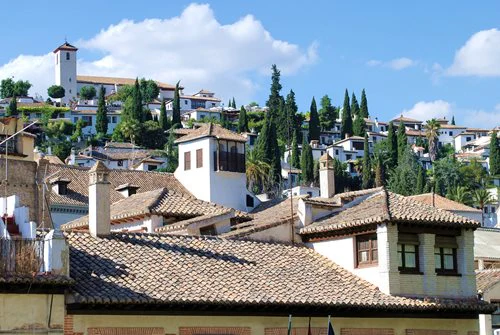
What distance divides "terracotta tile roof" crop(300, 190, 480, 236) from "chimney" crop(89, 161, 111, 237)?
7.15m

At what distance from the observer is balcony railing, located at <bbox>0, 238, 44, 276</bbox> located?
916 inches

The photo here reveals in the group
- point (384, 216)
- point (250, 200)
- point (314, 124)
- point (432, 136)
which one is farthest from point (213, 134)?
point (432, 136)

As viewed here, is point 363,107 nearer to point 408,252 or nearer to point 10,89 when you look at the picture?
point 10,89

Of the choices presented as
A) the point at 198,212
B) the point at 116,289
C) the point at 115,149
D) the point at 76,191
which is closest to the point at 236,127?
the point at 115,149

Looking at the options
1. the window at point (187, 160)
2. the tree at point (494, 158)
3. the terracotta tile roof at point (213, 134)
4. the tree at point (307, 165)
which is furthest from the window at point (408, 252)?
the tree at point (494, 158)

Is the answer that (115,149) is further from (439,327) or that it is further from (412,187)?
(439,327)

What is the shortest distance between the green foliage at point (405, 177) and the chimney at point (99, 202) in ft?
335

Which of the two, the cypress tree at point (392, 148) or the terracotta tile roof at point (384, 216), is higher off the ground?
the cypress tree at point (392, 148)

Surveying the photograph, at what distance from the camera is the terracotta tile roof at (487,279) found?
37.8 m

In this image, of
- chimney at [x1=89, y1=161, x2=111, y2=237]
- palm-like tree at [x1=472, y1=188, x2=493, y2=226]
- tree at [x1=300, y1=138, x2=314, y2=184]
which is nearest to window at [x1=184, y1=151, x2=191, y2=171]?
chimney at [x1=89, y1=161, x2=111, y2=237]

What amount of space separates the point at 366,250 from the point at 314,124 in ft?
481

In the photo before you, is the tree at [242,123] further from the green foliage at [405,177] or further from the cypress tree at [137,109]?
the green foliage at [405,177]

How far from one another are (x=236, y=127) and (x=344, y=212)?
146698 mm

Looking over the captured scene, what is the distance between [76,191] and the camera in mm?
61906
